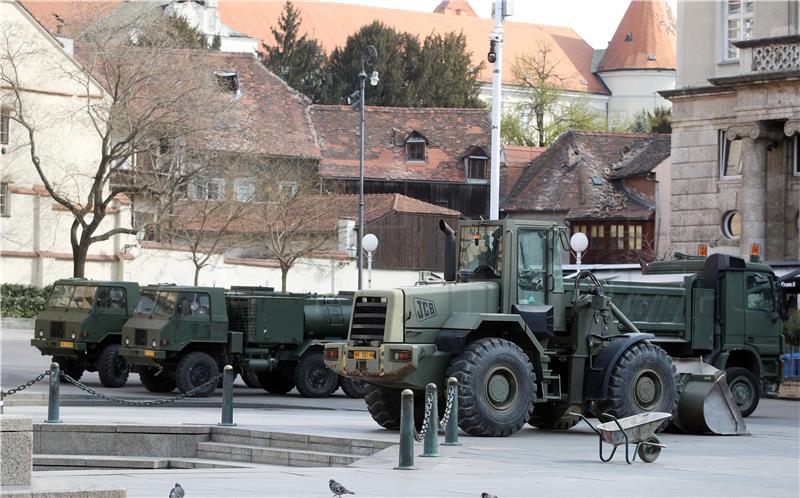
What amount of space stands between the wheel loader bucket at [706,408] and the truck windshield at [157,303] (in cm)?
1179

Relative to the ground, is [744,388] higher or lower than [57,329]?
lower

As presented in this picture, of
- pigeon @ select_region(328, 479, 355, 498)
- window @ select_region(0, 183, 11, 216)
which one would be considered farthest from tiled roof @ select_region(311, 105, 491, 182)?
pigeon @ select_region(328, 479, 355, 498)

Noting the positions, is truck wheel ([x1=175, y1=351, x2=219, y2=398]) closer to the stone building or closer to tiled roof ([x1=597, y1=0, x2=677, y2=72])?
the stone building

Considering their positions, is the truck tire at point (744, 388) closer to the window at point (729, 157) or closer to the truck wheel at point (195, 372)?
the truck wheel at point (195, 372)

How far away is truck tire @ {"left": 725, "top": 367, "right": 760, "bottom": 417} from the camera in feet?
89.0

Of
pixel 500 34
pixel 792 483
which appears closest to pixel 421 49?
pixel 500 34

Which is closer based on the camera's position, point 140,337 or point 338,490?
point 338,490

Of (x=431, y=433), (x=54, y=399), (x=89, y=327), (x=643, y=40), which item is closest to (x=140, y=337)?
(x=89, y=327)

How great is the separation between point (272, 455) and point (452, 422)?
2.21 metres

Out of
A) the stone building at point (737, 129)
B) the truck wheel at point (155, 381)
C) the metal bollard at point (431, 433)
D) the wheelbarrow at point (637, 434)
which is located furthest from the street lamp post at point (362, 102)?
the wheelbarrow at point (637, 434)

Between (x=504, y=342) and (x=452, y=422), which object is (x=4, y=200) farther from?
(x=452, y=422)

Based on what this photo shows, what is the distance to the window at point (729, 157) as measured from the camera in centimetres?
4512

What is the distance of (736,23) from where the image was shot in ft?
148

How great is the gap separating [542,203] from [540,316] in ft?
191
